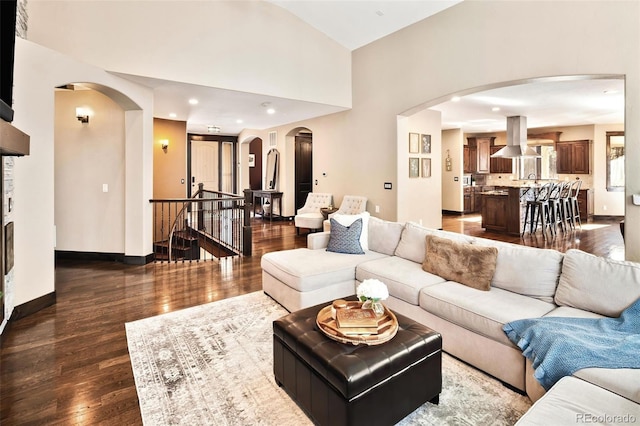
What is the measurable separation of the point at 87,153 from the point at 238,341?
4.53 metres

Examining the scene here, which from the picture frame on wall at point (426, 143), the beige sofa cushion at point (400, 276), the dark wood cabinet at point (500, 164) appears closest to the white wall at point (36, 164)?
the beige sofa cushion at point (400, 276)

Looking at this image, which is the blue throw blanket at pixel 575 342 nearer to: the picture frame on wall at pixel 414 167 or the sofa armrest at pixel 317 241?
the sofa armrest at pixel 317 241

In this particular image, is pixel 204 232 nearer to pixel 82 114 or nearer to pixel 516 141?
pixel 82 114

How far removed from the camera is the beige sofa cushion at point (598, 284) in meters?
2.19

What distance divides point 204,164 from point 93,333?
9271mm

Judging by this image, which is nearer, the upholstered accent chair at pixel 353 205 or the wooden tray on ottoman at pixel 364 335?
the wooden tray on ottoman at pixel 364 335

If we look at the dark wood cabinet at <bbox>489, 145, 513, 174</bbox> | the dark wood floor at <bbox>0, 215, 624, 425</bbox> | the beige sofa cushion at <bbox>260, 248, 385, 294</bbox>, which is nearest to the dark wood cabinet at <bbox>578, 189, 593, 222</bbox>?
the dark wood cabinet at <bbox>489, 145, 513, 174</bbox>

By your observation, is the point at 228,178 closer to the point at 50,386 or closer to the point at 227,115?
the point at 227,115

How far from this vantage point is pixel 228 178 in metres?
12.1

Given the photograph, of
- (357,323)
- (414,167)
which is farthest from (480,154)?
(357,323)

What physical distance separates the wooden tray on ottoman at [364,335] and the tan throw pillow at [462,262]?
3.35ft

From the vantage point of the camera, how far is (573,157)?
1059 centimetres

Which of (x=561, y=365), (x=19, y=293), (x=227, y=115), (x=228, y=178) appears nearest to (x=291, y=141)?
(x=227, y=115)

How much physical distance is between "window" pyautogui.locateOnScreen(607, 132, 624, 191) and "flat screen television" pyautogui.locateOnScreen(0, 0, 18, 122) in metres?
13.2
